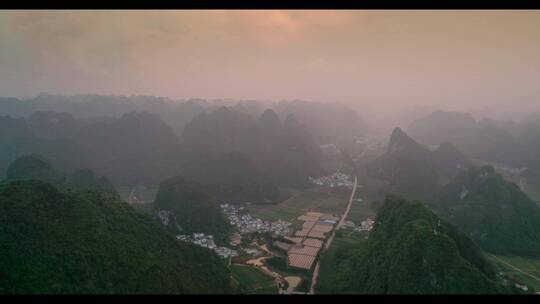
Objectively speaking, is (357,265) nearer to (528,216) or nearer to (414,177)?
(528,216)

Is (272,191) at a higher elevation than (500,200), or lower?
lower

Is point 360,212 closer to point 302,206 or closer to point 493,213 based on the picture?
point 302,206

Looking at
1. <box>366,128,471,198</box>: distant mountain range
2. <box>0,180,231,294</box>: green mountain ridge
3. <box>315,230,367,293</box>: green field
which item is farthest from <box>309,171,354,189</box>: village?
<box>0,180,231,294</box>: green mountain ridge

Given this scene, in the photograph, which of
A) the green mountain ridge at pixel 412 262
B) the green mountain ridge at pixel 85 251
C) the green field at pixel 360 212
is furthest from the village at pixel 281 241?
the green mountain ridge at pixel 85 251

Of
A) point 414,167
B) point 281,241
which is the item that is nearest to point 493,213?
point 414,167

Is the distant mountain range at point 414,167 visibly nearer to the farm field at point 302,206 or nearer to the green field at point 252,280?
the farm field at point 302,206

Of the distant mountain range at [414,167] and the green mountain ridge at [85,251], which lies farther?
the distant mountain range at [414,167]
